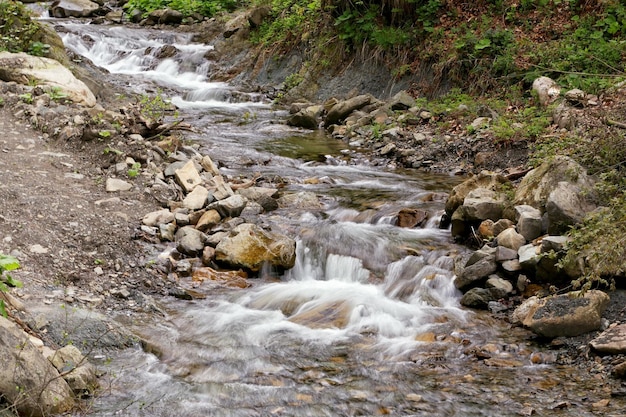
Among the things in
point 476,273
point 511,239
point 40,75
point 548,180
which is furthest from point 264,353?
point 40,75

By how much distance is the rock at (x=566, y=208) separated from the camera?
20.2ft

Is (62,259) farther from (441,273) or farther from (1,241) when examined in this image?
(441,273)

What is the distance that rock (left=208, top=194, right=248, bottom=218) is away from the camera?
24.6 ft

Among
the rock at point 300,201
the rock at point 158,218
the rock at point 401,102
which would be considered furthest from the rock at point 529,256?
the rock at point 401,102

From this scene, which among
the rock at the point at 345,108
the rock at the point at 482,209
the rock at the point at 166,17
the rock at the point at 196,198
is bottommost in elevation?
the rock at the point at 166,17

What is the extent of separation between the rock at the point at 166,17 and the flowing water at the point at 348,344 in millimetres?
14618

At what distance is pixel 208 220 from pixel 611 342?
167 inches

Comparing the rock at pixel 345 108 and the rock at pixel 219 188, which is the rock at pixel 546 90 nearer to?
the rock at pixel 345 108

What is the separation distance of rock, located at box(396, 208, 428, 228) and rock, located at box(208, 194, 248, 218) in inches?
74.3

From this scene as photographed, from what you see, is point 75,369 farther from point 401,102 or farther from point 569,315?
point 401,102

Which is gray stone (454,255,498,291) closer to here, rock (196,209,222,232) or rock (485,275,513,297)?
rock (485,275,513,297)

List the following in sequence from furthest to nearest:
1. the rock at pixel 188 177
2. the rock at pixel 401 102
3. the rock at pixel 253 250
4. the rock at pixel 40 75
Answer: the rock at pixel 401 102 → the rock at pixel 40 75 → the rock at pixel 188 177 → the rock at pixel 253 250

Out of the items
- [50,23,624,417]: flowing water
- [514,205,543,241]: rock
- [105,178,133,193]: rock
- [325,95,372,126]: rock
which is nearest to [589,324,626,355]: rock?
[50,23,624,417]: flowing water

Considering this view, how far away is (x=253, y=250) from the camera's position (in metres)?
6.70
